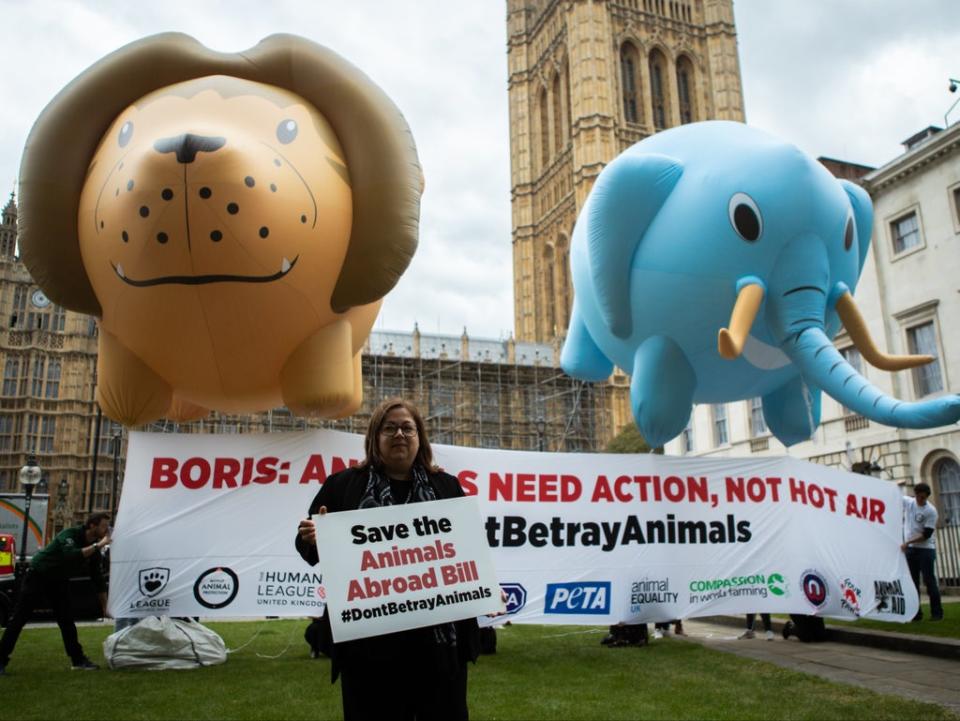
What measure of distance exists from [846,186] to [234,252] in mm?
6127

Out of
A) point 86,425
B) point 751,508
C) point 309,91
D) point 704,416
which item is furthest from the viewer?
point 86,425

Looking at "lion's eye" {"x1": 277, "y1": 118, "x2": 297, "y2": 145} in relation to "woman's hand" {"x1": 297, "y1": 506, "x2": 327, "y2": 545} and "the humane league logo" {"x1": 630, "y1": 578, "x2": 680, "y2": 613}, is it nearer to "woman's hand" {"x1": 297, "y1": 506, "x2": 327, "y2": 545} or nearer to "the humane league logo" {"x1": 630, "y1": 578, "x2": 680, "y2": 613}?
"woman's hand" {"x1": 297, "y1": 506, "x2": 327, "y2": 545}

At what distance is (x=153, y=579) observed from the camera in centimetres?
657

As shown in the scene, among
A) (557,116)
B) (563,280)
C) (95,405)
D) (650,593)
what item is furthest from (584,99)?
(650,593)

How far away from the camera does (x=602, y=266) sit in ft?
23.8

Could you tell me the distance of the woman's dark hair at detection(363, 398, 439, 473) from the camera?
3.00 m

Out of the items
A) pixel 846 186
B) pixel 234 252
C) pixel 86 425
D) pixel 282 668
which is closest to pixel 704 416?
pixel 846 186

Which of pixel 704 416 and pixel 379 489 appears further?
pixel 704 416

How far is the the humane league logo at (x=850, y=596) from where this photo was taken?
7.74m

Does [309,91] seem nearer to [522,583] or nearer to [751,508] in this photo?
[522,583]

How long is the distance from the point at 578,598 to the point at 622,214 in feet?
11.5

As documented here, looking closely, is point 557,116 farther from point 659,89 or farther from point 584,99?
point 659,89

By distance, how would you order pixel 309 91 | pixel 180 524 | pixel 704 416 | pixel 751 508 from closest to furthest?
pixel 309 91
pixel 180 524
pixel 751 508
pixel 704 416

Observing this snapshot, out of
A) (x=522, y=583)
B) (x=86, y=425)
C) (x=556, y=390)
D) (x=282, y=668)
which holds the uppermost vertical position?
(x=556, y=390)
